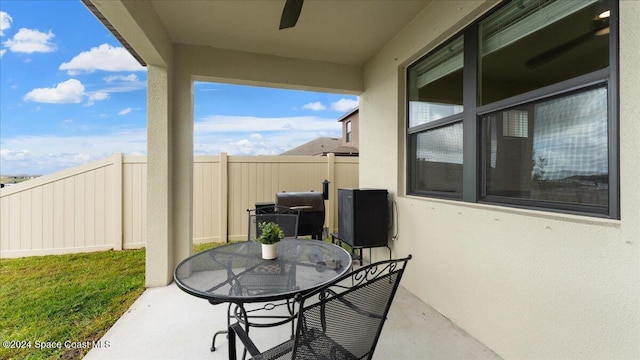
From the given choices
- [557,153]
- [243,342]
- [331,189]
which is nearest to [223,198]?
[331,189]

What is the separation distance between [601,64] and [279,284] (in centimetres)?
224

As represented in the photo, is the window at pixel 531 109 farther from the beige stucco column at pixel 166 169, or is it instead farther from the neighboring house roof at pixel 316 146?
the neighboring house roof at pixel 316 146

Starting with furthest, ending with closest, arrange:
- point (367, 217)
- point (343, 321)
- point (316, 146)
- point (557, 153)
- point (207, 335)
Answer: point (316, 146)
point (367, 217)
point (207, 335)
point (557, 153)
point (343, 321)

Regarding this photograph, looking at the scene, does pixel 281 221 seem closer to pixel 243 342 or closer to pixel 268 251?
pixel 268 251

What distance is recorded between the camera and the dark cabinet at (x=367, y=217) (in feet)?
10.6

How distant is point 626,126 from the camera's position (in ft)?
4.25

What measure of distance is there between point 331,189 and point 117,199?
3.85m

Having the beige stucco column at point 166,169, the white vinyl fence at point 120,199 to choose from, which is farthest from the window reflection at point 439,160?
the beige stucco column at point 166,169

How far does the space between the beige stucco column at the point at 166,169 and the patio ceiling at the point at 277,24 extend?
0.42 meters

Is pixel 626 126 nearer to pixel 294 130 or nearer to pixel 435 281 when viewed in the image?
pixel 435 281

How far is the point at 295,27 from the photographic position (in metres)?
2.98

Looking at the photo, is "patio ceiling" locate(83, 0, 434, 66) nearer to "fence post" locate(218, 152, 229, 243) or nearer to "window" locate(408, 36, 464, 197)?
"window" locate(408, 36, 464, 197)

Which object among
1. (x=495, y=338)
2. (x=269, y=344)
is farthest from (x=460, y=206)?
(x=269, y=344)

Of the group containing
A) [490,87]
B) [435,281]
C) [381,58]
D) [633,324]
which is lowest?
[435,281]
